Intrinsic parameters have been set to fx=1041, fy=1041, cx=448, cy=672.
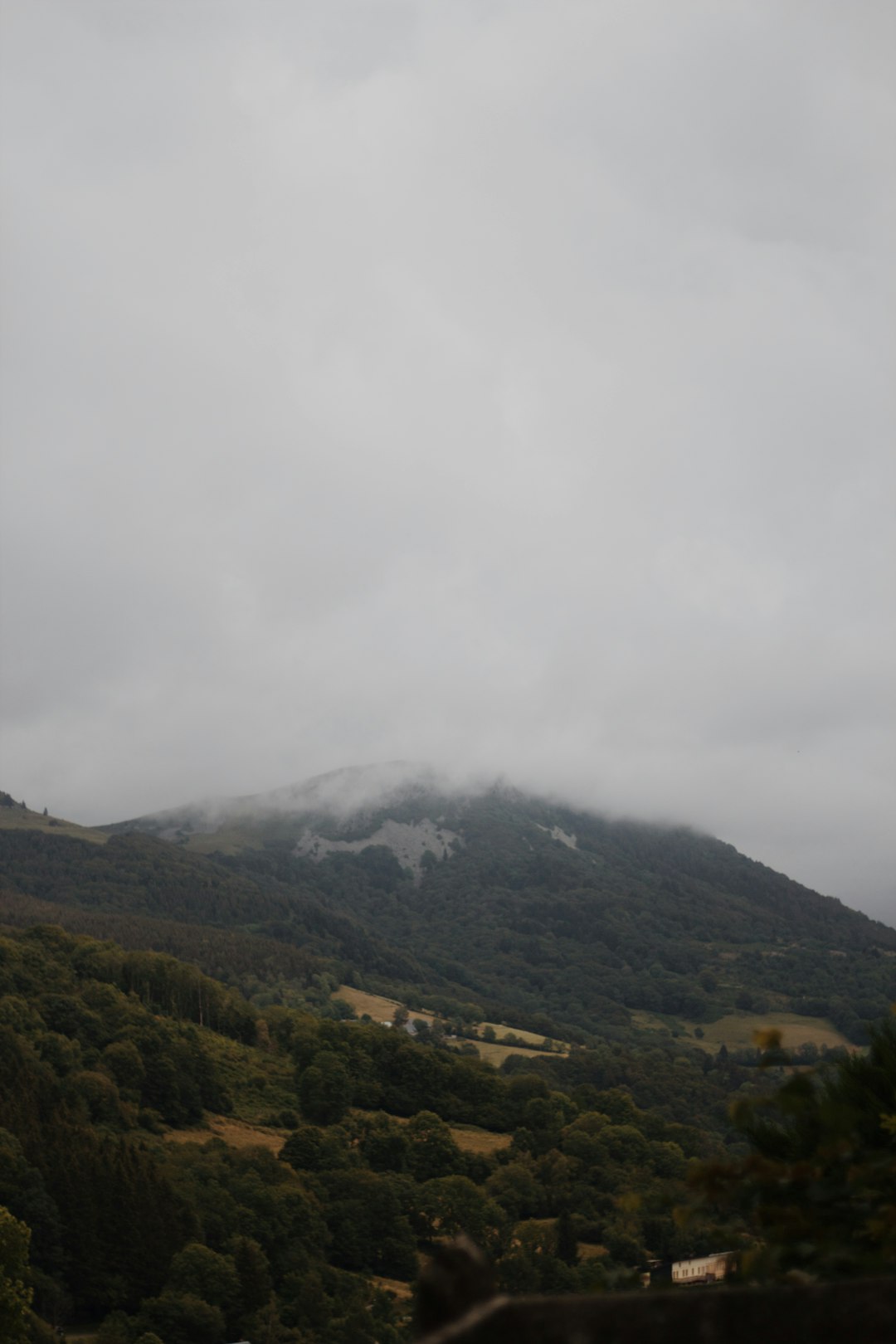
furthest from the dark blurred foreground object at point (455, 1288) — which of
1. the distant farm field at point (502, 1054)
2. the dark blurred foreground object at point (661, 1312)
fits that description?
the distant farm field at point (502, 1054)

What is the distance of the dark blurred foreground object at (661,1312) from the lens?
341 cm

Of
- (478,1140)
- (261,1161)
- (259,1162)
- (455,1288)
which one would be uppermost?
(455,1288)

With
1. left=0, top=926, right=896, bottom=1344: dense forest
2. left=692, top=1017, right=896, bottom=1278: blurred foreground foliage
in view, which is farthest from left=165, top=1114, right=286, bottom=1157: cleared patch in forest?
left=692, top=1017, right=896, bottom=1278: blurred foreground foliage

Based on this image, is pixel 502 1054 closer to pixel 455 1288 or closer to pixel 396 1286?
pixel 396 1286

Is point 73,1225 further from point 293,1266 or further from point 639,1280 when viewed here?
point 639,1280

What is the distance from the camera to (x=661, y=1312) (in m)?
3.49

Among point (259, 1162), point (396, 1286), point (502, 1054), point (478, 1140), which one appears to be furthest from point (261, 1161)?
point (502, 1054)

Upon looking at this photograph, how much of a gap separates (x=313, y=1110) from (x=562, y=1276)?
44.6m

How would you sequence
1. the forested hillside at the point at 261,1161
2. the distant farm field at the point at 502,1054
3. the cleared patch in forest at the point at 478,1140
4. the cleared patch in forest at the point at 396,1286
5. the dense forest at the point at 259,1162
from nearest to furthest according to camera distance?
1. the dense forest at the point at 259,1162
2. the forested hillside at the point at 261,1161
3. the cleared patch in forest at the point at 396,1286
4. the cleared patch in forest at the point at 478,1140
5. the distant farm field at the point at 502,1054

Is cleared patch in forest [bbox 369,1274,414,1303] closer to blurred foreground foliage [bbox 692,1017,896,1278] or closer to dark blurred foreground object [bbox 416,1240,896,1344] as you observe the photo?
blurred foreground foliage [bbox 692,1017,896,1278]

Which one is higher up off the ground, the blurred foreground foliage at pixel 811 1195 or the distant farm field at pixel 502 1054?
the blurred foreground foliage at pixel 811 1195

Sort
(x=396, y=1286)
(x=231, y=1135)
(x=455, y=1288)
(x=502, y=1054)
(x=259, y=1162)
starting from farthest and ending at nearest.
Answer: (x=502, y=1054) → (x=231, y=1135) → (x=259, y=1162) → (x=396, y=1286) → (x=455, y=1288)

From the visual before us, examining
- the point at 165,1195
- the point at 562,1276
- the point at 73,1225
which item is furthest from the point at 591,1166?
the point at 73,1225

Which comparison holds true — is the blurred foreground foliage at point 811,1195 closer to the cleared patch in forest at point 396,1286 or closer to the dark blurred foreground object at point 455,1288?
the dark blurred foreground object at point 455,1288
